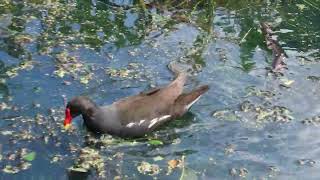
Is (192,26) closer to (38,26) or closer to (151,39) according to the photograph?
(151,39)

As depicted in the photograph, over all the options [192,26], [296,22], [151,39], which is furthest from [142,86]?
[296,22]

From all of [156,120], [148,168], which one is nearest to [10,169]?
[148,168]

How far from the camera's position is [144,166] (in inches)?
259

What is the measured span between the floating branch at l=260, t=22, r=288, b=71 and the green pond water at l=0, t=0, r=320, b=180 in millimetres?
94

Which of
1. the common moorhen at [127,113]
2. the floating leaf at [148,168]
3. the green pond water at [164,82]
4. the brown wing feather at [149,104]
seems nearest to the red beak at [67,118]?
the common moorhen at [127,113]

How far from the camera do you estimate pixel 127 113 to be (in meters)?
6.98

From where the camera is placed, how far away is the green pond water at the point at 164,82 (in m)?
6.66

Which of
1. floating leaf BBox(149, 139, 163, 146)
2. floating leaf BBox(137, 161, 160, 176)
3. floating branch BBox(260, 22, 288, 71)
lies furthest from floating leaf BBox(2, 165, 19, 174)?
floating branch BBox(260, 22, 288, 71)

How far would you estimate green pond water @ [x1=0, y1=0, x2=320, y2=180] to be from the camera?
262 inches

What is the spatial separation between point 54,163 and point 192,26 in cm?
361

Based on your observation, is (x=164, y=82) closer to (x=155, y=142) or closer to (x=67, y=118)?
(x=155, y=142)

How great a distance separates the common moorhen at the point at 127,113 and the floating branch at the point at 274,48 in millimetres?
1868

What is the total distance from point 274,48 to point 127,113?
8.99 feet

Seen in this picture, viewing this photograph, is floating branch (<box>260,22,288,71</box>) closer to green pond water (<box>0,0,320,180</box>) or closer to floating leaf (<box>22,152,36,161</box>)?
green pond water (<box>0,0,320,180</box>)
